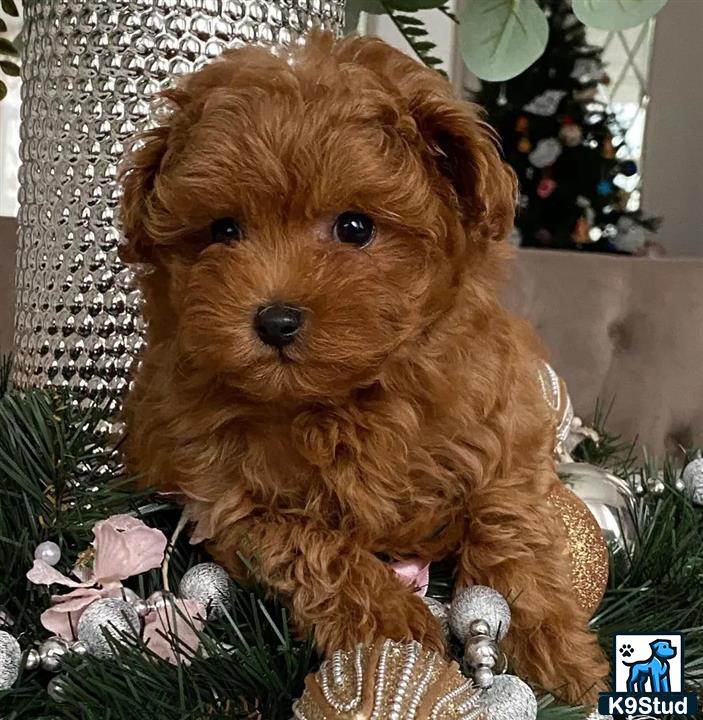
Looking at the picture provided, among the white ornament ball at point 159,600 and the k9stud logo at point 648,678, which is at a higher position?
the white ornament ball at point 159,600

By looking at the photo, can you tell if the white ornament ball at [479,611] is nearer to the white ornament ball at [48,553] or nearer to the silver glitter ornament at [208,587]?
the silver glitter ornament at [208,587]

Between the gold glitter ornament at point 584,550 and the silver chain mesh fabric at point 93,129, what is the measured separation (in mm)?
478

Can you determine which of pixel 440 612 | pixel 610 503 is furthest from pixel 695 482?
pixel 440 612

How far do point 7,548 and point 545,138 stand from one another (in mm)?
2946

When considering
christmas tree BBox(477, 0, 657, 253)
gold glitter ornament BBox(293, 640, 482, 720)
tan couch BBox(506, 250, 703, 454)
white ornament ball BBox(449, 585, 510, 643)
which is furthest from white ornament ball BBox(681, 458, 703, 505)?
christmas tree BBox(477, 0, 657, 253)

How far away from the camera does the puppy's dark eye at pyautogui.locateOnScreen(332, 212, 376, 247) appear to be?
66 centimetres

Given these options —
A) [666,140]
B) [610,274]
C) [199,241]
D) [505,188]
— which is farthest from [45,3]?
[666,140]

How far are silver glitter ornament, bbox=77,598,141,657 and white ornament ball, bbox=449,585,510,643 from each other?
0.76ft

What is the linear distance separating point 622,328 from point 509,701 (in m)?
1.35

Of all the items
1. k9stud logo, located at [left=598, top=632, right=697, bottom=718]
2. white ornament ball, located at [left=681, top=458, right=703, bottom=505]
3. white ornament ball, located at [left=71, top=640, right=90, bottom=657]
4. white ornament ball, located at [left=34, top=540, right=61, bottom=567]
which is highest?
white ornament ball, located at [left=34, top=540, right=61, bottom=567]

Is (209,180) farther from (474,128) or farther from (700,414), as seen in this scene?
(700,414)

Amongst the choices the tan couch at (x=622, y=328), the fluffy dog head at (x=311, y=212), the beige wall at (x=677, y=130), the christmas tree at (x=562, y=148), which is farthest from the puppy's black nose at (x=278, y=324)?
the beige wall at (x=677, y=130)

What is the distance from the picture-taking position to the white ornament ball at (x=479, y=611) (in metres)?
0.66

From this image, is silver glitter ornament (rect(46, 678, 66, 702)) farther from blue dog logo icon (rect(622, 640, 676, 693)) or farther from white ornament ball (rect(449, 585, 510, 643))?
blue dog logo icon (rect(622, 640, 676, 693))
